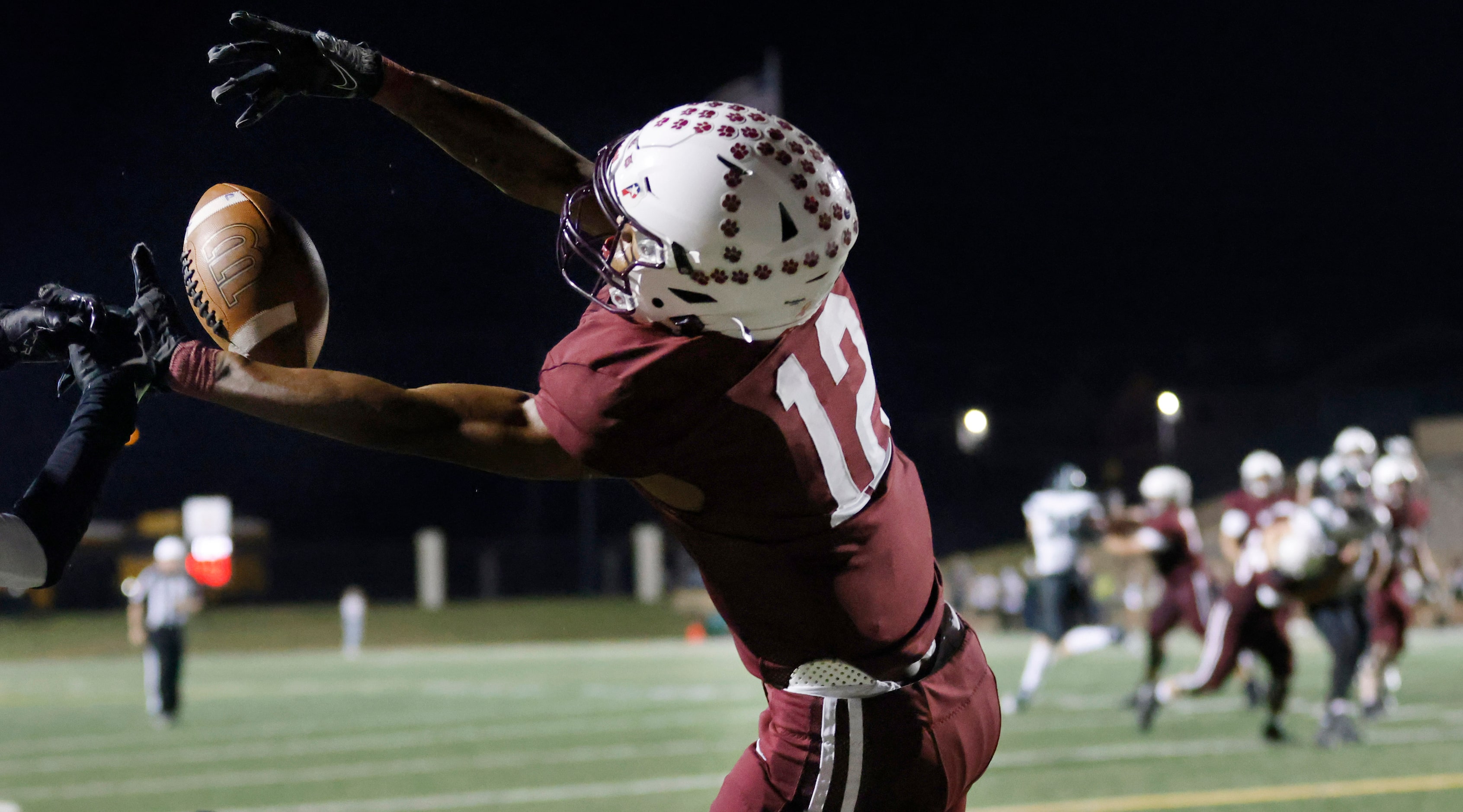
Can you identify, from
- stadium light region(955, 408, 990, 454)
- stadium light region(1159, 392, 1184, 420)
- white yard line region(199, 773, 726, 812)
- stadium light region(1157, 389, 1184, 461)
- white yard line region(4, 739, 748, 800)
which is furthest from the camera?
stadium light region(1157, 389, 1184, 461)

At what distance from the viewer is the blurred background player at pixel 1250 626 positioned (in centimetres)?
754

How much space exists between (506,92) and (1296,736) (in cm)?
594

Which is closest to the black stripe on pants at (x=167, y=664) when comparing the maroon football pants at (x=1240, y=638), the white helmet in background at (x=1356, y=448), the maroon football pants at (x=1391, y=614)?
the maroon football pants at (x=1240, y=638)

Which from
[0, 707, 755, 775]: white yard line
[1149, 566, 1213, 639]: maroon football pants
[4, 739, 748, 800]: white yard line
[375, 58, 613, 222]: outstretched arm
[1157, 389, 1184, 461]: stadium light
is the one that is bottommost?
[4, 739, 748, 800]: white yard line

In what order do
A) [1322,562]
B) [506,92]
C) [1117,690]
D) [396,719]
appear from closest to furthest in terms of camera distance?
[506,92], [1322,562], [396,719], [1117,690]

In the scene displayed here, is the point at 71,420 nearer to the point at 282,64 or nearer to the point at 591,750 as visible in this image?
the point at 282,64

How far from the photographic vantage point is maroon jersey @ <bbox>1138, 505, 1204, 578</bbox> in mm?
9281

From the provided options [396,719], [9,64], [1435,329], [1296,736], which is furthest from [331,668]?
[1435,329]

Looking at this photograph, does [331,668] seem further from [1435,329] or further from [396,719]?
[1435,329]

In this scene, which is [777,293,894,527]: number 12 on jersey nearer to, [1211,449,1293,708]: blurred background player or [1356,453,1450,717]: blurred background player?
[1211,449,1293,708]: blurred background player

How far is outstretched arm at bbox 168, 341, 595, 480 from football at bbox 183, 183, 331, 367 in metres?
0.26

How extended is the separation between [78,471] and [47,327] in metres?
0.24

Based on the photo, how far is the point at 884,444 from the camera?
226 centimetres

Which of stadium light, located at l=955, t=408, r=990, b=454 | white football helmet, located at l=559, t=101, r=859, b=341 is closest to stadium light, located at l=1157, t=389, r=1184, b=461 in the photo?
stadium light, located at l=955, t=408, r=990, b=454
